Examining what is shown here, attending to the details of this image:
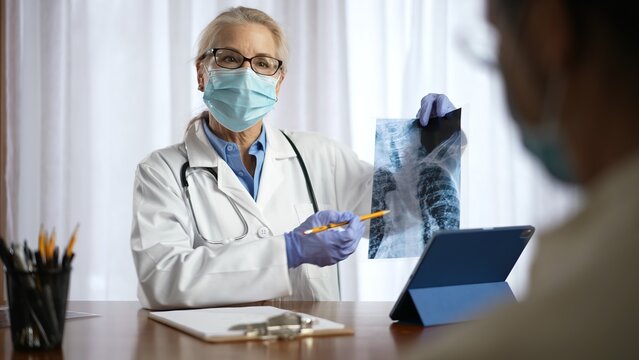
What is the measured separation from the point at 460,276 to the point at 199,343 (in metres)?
0.51

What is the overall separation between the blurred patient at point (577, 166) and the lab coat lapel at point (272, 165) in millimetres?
1532

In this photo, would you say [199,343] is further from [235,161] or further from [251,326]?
[235,161]

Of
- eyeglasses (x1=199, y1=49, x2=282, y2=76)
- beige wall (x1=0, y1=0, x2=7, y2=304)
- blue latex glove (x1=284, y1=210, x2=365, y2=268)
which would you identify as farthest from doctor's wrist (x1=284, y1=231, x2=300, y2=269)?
beige wall (x1=0, y1=0, x2=7, y2=304)

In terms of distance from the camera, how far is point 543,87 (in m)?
0.57

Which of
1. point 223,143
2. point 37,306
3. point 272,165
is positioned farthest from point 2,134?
point 37,306

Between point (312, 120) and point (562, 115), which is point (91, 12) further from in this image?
point (562, 115)

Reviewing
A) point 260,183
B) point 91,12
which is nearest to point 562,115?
point 260,183

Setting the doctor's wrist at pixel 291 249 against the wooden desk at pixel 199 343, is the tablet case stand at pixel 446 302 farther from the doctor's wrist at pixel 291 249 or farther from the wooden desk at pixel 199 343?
the doctor's wrist at pixel 291 249

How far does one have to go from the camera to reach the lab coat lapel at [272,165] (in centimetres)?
212

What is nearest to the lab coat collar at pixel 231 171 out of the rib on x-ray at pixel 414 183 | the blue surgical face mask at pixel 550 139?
the rib on x-ray at pixel 414 183

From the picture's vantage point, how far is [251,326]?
124 centimetres

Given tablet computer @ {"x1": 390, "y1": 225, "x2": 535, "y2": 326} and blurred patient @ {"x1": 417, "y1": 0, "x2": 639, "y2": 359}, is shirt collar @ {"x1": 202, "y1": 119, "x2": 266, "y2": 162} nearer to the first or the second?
tablet computer @ {"x1": 390, "y1": 225, "x2": 535, "y2": 326}

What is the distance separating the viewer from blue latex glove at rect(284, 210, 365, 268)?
70.7 inches

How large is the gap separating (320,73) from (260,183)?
48.7 inches
